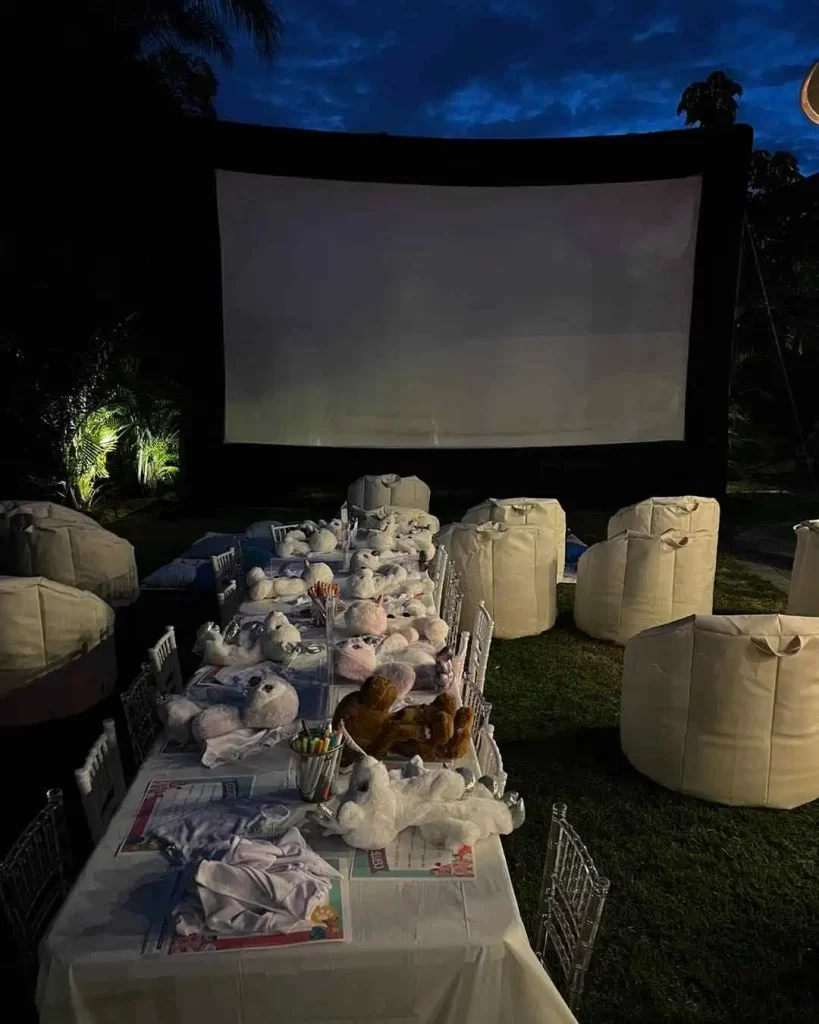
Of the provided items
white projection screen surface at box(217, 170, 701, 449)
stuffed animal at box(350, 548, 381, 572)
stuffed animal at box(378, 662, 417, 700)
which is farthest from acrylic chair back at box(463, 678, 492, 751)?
white projection screen surface at box(217, 170, 701, 449)

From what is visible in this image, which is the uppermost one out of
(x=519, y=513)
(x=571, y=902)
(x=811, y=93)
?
(x=811, y=93)

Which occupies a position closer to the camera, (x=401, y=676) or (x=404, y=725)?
(x=404, y=725)

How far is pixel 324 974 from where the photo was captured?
1.48 meters

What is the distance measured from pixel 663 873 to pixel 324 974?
1.80 metres

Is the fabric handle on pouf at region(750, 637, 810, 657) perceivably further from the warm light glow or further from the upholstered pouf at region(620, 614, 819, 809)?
the warm light glow

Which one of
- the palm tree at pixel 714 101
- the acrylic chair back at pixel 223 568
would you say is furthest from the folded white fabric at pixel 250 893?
the palm tree at pixel 714 101

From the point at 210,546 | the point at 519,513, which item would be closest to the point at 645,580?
the point at 519,513

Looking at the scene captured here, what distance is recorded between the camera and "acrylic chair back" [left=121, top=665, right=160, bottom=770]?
263cm

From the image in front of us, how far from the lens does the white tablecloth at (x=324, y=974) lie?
4.77ft

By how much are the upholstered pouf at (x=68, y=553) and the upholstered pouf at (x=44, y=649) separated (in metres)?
1.69

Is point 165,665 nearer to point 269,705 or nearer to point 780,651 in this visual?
point 269,705

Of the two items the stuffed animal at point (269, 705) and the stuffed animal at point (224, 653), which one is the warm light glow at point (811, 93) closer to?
the stuffed animal at point (224, 653)

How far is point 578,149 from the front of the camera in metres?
8.64

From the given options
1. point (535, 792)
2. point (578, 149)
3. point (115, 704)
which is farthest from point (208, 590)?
point (578, 149)
